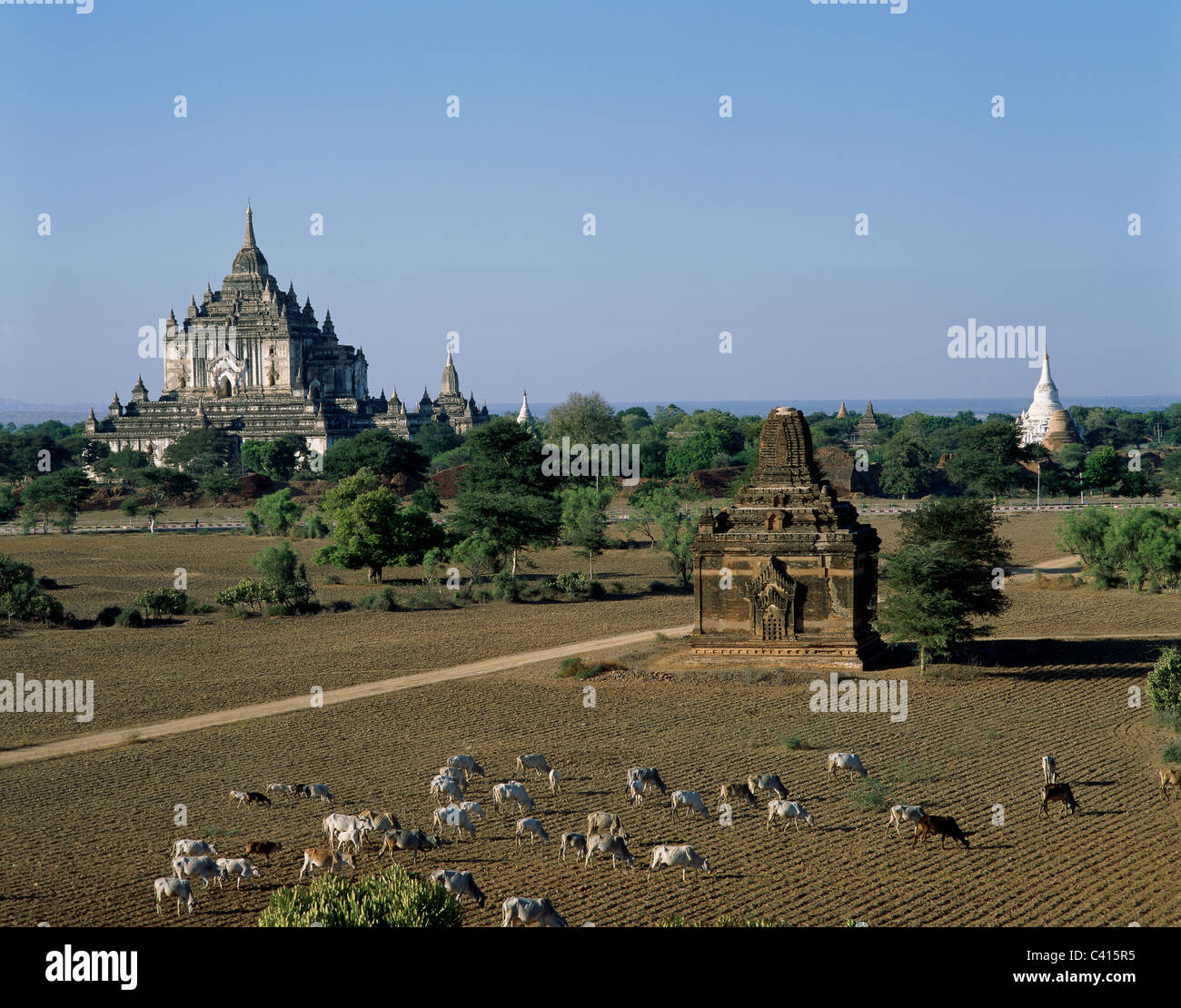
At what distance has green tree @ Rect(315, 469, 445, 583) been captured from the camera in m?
59.4

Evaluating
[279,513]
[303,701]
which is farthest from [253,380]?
[303,701]

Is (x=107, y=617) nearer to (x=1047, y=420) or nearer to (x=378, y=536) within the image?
(x=378, y=536)

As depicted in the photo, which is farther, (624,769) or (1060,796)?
(624,769)

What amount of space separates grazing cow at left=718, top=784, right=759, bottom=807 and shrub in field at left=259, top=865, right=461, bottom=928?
781 cm

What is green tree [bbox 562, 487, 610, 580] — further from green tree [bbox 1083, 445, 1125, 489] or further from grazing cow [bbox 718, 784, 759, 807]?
green tree [bbox 1083, 445, 1125, 489]

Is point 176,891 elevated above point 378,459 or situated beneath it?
situated beneath

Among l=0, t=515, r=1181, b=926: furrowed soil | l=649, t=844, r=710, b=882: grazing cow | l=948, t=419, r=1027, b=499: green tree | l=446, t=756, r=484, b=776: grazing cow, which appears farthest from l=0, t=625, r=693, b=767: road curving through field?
l=948, t=419, r=1027, b=499: green tree

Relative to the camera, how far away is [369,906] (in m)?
15.8

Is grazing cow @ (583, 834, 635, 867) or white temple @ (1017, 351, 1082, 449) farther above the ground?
white temple @ (1017, 351, 1082, 449)

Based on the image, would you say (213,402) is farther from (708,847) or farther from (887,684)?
(708,847)

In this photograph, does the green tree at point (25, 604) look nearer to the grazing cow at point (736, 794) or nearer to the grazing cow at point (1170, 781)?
the grazing cow at point (736, 794)

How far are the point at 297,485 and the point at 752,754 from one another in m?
90.8

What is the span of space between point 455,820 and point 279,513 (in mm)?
62990
